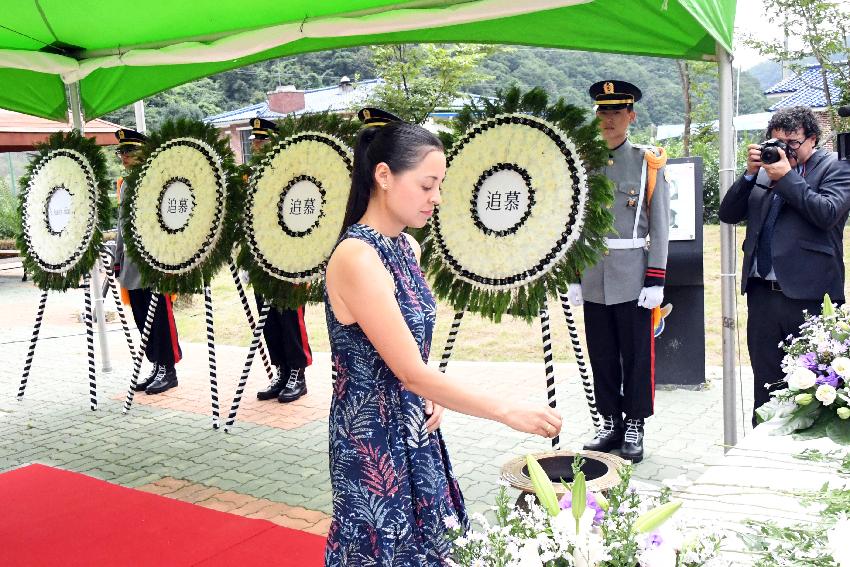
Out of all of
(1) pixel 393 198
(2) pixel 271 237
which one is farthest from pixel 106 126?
(1) pixel 393 198

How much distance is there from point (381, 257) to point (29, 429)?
13.2 feet

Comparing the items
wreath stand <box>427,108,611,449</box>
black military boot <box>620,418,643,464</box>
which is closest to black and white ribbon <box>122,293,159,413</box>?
wreath stand <box>427,108,611,449</box>

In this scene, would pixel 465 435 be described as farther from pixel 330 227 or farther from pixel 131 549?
pixel 131 549

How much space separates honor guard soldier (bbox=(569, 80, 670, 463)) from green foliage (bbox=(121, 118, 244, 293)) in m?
2.00

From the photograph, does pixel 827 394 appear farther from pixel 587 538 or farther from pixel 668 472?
pixel 668 472

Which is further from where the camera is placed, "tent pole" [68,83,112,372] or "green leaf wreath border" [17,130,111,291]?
"tent pole" [68,83,112,372]

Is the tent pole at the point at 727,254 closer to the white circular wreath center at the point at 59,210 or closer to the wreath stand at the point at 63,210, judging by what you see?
the wreath stand at the point at 63,210

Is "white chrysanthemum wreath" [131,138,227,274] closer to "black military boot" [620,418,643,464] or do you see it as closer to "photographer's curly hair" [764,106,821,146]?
"black military boot" [620,418,643,464]

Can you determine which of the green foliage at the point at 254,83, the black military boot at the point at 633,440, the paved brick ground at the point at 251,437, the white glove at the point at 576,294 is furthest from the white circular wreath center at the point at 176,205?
the green foliage at the point at 254,83

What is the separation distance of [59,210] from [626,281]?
376cm

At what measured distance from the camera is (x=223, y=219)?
4.34m

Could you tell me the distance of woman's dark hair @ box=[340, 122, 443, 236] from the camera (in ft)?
5.91

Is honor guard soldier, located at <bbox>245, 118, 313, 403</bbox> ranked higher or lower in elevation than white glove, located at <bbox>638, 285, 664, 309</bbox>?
lower

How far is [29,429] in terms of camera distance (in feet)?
15.9
